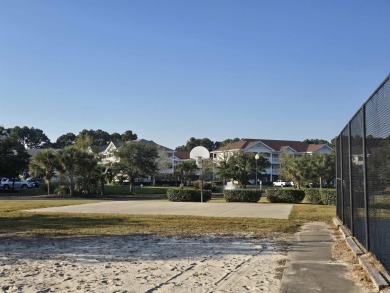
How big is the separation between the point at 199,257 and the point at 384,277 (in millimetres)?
3374

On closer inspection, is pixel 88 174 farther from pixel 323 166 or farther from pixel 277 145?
pixel 277 145

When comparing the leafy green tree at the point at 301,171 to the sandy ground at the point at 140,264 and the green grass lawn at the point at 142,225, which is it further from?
the sandy ground at the point at 140,264

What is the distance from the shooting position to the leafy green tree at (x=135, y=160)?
6057 cm

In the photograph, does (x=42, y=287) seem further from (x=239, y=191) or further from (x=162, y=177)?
(x=162, y=177)

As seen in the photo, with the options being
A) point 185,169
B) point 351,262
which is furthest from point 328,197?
point 185,169

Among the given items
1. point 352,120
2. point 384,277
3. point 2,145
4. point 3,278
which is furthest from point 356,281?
point 2,145

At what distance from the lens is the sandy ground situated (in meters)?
6.18

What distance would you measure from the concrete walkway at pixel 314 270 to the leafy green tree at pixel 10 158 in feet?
121

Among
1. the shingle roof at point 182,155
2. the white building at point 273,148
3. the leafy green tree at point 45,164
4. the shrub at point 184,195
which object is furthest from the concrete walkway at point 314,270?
the shingle roof at point 182,155

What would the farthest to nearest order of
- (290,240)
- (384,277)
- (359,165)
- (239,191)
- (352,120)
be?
(239,191), (290,240), (352,120), (359,165), (384,277)

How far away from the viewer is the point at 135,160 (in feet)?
202

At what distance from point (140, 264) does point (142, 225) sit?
5977 mm

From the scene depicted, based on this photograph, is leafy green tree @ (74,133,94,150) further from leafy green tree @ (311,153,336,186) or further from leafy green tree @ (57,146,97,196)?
leafy green tree @ (311,153,336,186)

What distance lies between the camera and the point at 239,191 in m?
26.6
